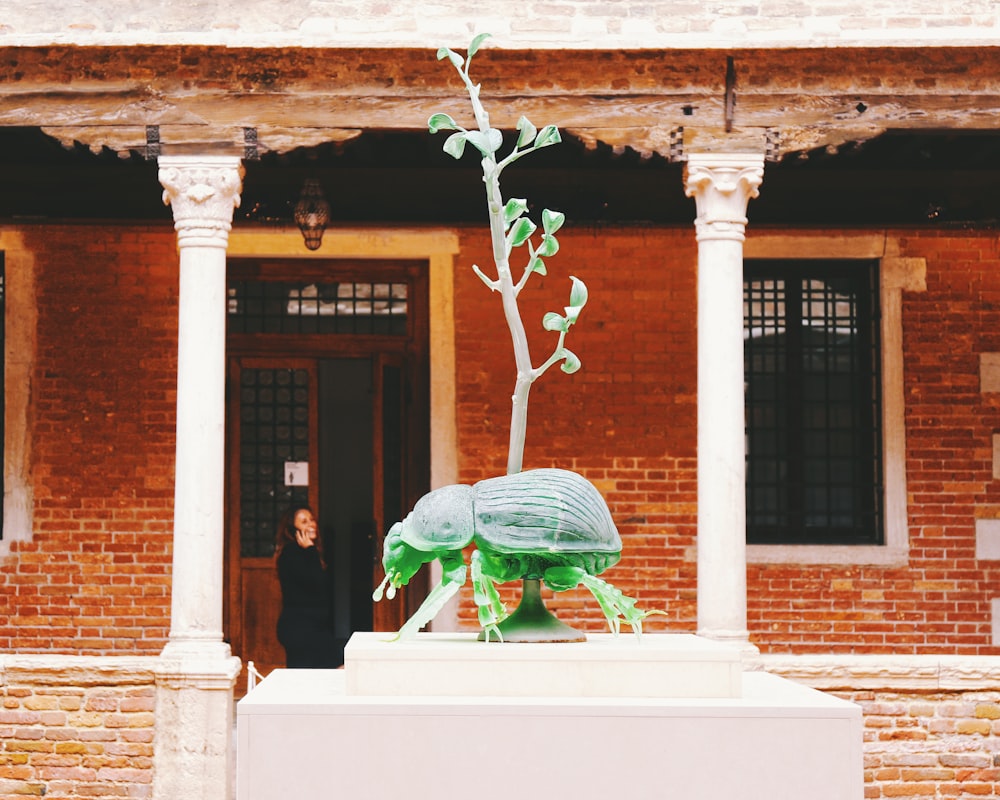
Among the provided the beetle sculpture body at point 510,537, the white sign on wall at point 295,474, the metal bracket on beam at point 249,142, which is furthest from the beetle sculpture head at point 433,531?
the white sign on wall at point 295,474

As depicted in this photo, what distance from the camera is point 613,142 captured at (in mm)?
7863

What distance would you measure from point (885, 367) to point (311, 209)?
4.07m

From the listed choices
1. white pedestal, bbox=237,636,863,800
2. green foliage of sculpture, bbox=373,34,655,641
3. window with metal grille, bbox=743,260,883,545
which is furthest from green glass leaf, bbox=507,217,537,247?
window with metal grille, bbox=743,260,883,545

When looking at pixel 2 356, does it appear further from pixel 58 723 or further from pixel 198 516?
pixel 58 723

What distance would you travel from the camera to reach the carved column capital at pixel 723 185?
25.3 ft

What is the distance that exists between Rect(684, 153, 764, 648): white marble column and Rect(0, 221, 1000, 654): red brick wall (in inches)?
91.8

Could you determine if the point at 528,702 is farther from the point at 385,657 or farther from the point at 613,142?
the point at 613,142

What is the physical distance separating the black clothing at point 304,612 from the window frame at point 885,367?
127 inches

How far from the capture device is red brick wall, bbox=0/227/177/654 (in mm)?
9867

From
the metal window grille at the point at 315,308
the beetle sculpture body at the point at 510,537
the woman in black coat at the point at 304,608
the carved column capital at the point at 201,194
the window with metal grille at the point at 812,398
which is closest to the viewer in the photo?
the beetle sculpture body at the point at 510,537

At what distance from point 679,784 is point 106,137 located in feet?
16.7

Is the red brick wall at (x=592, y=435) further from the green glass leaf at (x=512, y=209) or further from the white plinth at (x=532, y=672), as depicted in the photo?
the white plinth at (x=532, y=672)

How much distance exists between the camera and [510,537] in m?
4.52

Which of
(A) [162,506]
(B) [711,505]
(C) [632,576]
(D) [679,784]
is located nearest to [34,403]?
(A) [162,506]
